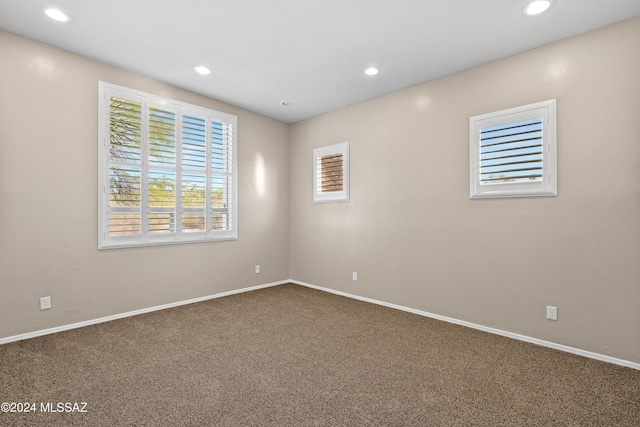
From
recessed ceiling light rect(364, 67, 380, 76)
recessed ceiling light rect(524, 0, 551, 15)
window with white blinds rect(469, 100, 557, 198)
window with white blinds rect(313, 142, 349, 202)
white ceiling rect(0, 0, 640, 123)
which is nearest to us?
recessed ceiling light rect(524, 0, 551, 15)

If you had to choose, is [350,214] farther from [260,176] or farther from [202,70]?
[202,70]

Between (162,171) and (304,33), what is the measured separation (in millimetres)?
2372

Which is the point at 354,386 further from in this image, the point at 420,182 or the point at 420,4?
the point at 420,4

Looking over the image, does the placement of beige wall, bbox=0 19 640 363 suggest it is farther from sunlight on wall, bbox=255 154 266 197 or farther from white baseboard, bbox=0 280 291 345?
sunlight on wall, bbox=255 154 266 197

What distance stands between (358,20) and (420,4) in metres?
0.50

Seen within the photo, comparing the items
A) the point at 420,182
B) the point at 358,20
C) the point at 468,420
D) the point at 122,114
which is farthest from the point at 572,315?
the point at 122,114

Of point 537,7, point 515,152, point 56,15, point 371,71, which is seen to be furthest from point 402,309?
point 56,15

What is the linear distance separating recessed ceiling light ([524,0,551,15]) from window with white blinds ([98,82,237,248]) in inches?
143

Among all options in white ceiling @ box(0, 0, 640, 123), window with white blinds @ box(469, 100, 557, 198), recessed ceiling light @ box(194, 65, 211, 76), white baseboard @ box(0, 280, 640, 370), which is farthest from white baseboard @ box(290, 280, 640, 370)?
recessed ceiling light @ box(194, 65, 211, 76)

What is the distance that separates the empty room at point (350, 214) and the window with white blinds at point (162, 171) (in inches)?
1.1

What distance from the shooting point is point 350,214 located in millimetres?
4523

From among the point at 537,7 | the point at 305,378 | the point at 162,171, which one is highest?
the point at 537,7

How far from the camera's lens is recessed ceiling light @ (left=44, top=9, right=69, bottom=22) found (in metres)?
2.51

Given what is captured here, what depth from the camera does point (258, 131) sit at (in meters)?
4.96
